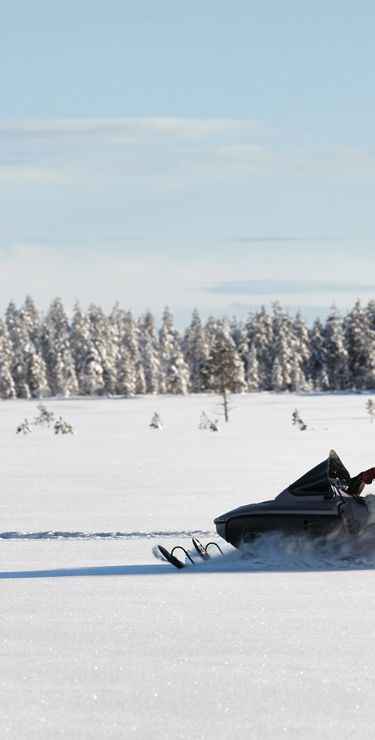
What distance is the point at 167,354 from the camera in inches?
4828

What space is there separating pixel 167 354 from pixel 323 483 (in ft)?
372

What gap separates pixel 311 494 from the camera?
30.6 feet

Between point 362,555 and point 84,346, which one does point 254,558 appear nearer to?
point 362,555

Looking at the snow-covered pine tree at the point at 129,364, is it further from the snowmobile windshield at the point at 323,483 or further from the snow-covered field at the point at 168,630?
the snowmobile windshield at the point at 323,483

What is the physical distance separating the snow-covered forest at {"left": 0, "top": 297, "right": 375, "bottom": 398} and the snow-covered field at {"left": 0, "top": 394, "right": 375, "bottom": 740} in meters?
86.6

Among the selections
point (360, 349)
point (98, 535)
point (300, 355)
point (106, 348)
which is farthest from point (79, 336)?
point (98, 535)

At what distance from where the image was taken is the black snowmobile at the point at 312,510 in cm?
913

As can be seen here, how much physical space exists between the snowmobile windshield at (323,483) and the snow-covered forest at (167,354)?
89.7m

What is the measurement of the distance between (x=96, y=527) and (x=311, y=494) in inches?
181

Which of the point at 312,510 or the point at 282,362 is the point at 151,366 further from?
the point at 312,510

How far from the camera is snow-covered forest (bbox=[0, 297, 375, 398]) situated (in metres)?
108

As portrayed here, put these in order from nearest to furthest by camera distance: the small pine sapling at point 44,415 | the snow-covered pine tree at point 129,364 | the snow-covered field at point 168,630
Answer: the snow-covered field at point 168,630
the small pine sapling at point 44,415
the snow-covered pine tree at point 129,364

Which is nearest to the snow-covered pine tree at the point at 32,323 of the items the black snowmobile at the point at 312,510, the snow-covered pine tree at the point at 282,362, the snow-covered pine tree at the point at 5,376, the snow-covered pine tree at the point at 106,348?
the snow-covered pine tree at the point at 106,348

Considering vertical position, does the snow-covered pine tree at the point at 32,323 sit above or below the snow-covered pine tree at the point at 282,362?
above
